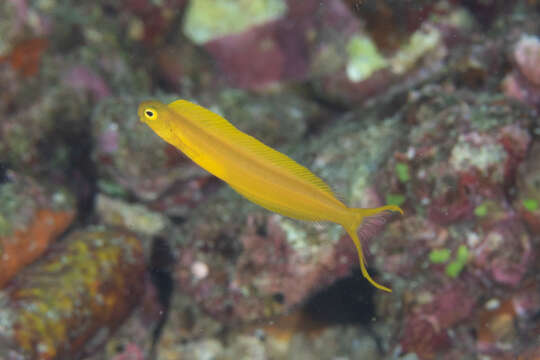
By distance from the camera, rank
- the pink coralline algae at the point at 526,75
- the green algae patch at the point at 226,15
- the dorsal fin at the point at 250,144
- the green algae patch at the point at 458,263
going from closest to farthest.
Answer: the dorsal fin at the point at 250,144
the green algae patch at the point at 458,263
the pink coralline algae at the point at 526,75
the green algae patch at the point at 226,15

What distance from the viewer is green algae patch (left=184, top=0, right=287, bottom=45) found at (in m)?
6.36

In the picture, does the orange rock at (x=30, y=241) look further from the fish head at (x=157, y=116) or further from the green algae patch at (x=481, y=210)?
the green algae patch at (x=481, y=210)

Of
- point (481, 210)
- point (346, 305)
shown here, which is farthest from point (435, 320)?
point (346, 305)

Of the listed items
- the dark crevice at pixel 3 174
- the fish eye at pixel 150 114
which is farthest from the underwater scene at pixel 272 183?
the dark crevice at pixel 3 174

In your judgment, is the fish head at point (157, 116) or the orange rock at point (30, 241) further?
the orange rock at point (30, 241)

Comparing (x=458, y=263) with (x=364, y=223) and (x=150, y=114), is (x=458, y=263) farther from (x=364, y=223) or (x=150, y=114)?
(x=150, y=114)

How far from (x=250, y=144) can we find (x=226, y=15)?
15.8 ft

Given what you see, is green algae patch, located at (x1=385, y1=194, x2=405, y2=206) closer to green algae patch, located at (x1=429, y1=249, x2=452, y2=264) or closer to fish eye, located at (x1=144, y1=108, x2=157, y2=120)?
green algae patch, located at (x1=429, y1=249, x2=452, y2=264)

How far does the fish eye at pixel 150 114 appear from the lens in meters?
2.41

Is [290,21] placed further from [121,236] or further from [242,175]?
[242,175]

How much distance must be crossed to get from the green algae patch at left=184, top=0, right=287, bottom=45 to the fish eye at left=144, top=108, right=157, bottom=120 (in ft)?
14.6

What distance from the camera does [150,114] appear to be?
243 cm

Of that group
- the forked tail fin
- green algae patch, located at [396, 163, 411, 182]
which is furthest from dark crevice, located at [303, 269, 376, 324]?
the forked tail fin

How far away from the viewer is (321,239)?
3.91 metres
